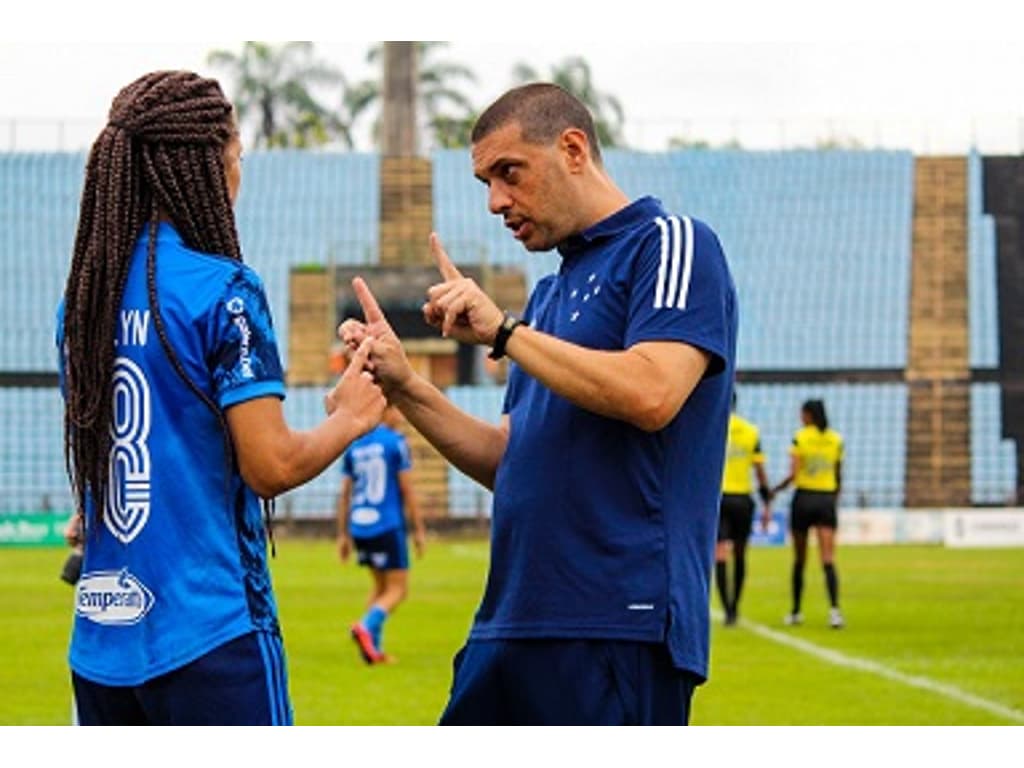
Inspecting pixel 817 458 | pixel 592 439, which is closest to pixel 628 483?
pixel 592 439

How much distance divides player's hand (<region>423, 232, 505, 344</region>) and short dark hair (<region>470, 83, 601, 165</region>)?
1.13ft

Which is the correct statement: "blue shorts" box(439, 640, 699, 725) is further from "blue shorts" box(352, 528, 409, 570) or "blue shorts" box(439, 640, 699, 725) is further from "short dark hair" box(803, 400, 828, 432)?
"short dark hair" box(803, 400, 828, 432)

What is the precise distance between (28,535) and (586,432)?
34.3m

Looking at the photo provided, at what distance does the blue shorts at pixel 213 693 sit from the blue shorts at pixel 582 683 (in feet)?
1.81

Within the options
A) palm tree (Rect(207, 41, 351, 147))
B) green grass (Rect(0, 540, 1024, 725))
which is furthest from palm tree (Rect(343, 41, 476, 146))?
green grass (Rect(0, 540, 1024, 725))

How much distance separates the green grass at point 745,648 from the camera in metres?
11.1

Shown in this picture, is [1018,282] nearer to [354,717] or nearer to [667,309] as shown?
[354,717]

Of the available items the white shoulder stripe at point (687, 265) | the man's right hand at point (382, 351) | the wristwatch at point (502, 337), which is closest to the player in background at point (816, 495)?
the man's right hand at point (382, 351)

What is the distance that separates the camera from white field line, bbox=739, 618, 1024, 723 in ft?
36.4

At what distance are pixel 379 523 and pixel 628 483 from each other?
34.8 feet

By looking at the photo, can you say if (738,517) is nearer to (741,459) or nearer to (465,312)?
(741,459)

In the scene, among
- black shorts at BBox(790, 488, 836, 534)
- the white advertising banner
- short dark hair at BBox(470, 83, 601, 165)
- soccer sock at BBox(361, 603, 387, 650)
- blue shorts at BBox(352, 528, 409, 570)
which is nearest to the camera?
short dark hair at BBox(470, 83, 601, 165)

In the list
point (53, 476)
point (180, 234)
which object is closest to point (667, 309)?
A: point (180, 234)

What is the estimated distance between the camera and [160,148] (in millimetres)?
3600
